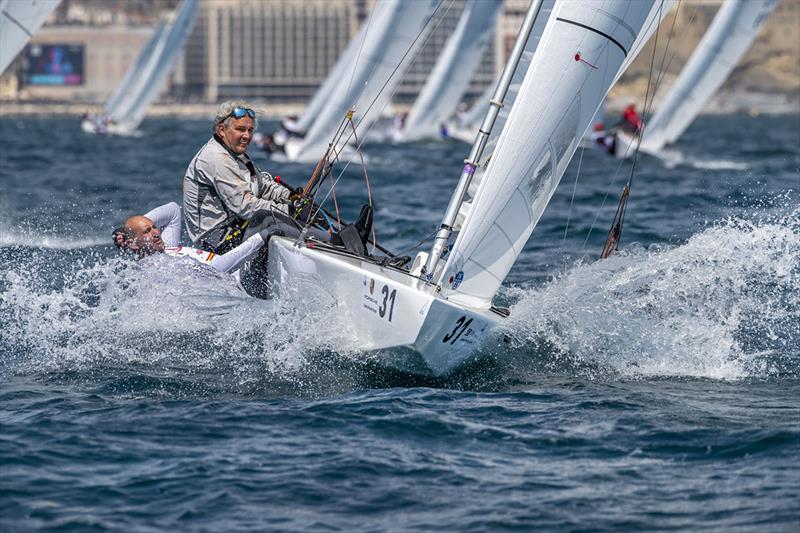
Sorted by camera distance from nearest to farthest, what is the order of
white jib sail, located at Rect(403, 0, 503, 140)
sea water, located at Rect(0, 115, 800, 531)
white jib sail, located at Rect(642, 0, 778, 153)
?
sea water, located at Rect(0, 115, 800, 531)
white jib sail, located at Rect(642, 0, 778, 153)
white jib sail, located at Rect(403, 0, 503, 140)

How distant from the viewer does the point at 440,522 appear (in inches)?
185

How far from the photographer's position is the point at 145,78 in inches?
1821

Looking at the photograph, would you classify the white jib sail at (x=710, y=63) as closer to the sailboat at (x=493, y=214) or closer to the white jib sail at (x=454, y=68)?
the white jib sail at (x=454, y=68)

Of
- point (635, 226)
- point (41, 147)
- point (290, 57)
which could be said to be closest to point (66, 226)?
point (635, 226)

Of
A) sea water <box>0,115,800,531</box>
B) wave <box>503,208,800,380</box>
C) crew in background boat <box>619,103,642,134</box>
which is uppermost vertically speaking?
crew in background boat <box>619,103,642,134</box>

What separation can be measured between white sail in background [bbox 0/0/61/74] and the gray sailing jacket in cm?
594

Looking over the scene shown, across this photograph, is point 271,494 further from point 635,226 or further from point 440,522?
point 635,226

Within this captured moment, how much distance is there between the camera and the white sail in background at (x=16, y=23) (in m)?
12.9

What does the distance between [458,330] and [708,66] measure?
20163mm

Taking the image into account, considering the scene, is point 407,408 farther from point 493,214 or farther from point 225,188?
point 225,188

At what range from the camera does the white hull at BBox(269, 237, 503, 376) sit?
6301mm

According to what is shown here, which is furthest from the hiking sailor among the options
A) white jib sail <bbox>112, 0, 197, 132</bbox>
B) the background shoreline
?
the background shoreline

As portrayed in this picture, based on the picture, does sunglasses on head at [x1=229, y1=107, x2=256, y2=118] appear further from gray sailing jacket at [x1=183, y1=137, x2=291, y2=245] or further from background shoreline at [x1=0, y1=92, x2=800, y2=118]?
background shoreline at [x1=0, y1=92, x2=800, y2=118]

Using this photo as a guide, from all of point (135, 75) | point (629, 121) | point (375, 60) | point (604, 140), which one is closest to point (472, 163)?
point (375, 60)
